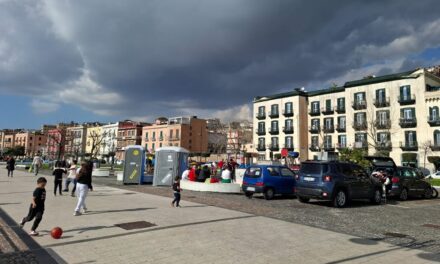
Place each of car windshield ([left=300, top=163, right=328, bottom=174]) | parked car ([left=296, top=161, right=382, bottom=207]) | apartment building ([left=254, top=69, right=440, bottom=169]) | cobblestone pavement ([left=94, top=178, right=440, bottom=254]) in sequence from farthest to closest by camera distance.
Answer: apartment building ([left=254, top=69, right=440, bottom=169])
car windshield ([left=300, top=163, right=328, bottom=174])
parked car ([left=296, top=161, right=382, bottom=207])
cobblestone pavement ([left=94, top=178, right=440, bottom=254])

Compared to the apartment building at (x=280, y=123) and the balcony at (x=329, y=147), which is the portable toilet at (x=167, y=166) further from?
the apartment building at (x=280, y=123)

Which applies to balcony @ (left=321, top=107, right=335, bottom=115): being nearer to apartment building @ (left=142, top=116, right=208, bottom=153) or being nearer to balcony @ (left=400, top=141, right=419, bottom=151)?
balcony @ (left=400, top=141, right=419, bottom=151)

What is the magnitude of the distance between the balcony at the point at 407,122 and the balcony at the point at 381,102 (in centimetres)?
334

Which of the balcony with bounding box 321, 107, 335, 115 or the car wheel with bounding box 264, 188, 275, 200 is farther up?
the balcony with bounding box 321, 107, 335, 115

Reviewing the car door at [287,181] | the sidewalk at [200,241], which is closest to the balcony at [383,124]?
the car door at [287,181]

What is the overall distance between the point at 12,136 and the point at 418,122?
521 ft

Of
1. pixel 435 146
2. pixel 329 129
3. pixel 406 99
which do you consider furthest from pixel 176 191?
pixel 329 129

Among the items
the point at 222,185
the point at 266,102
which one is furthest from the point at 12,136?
the point at 222,185

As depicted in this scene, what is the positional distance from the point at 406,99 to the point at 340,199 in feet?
151

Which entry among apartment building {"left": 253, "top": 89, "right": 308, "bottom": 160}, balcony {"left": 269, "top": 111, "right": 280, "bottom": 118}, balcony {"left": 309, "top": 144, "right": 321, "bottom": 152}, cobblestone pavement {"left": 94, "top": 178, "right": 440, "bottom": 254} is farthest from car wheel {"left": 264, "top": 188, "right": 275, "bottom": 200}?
balcony {"left": 269, "top": 111, "right": 280, "bottom": 118}

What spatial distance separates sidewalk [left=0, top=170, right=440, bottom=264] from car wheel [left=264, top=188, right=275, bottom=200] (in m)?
5.39

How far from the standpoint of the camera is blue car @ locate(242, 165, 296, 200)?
16250mm

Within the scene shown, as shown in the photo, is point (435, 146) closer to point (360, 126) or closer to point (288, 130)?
point (360, 126)

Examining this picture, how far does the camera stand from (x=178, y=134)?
93.2 m
